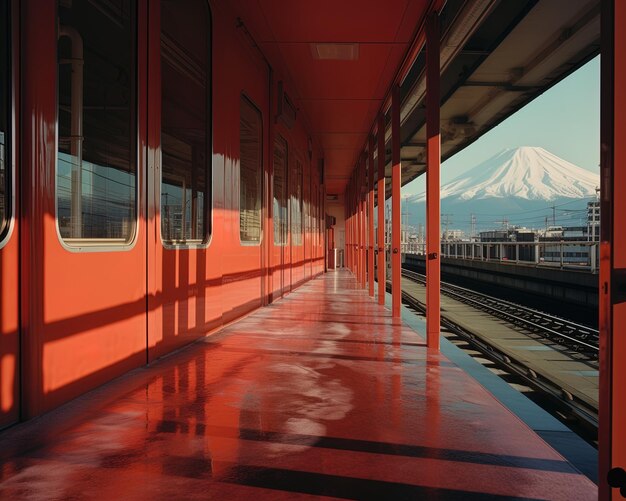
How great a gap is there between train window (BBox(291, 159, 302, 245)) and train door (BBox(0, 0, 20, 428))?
765 cm

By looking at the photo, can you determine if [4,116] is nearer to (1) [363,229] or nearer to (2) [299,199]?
(2) [299,199]

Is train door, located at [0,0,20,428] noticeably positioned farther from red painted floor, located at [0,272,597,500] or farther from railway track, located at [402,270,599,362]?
railway track, located at [402,270,599,362]

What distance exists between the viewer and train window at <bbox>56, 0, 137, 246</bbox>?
2.68 metres

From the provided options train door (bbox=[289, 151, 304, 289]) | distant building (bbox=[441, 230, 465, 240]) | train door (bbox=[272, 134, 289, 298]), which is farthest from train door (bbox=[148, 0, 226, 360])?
distant building (bbox=[441, 230, 465, 240])

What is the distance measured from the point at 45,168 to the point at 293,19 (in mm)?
3513

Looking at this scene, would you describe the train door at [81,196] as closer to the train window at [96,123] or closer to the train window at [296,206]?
the train window at [96,123]

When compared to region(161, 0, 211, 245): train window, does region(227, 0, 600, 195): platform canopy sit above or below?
above

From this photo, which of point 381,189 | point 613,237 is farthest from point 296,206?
point 613,237

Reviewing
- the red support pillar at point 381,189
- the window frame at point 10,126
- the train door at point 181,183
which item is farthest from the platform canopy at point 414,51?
the window frame at point 10,126

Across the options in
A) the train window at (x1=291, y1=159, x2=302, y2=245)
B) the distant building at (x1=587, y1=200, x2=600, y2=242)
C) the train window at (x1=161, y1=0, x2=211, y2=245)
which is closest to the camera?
the train window at (x1=161, y1=0, x2=211, y2=245)

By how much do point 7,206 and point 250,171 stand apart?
4.38 m

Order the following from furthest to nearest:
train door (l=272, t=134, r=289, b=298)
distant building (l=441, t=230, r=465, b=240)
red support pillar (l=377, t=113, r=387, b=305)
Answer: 1. distant building (l=441, t=230, r=465, b=240)
2. train door (l=272, t=134, r=289, b=298)
3. red support pillar (l=377, t=113, r=387, b=305)

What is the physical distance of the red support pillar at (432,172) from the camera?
4312 millimetres

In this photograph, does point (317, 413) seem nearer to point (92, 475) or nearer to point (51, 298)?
point (92, 475)
